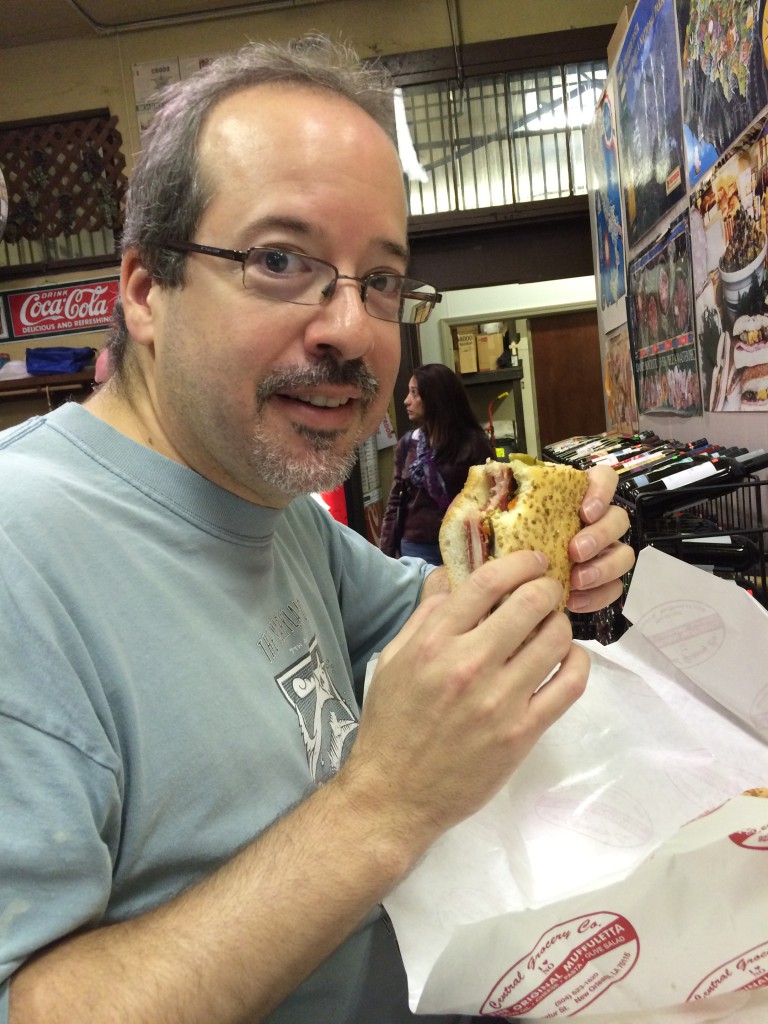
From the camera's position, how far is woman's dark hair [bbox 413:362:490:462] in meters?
3.69

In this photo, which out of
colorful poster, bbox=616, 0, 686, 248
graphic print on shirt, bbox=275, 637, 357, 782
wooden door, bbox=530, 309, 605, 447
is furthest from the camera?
wooden door, bbox=530, 309, 605, 447

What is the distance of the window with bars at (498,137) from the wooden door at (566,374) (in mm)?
2714

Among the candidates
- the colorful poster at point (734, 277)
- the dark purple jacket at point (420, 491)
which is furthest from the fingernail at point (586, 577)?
the dark purple jacket at point (420, 491)

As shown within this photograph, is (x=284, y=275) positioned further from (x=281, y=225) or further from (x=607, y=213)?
(x=607, y=213)

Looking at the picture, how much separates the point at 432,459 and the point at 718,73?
2113 millimetres

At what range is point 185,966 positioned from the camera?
595mm

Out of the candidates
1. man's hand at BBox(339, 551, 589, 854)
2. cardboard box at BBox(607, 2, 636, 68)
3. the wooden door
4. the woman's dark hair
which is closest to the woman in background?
the woman's dark hair

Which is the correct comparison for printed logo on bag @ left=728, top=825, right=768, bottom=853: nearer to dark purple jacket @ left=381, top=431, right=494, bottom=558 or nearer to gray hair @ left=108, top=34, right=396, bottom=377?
gray hair @ left=108, top=34, right=396, bottom=377

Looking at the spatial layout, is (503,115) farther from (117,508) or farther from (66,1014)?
(66,1014)

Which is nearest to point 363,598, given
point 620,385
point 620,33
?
point 620,385

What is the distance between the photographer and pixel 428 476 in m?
3.65

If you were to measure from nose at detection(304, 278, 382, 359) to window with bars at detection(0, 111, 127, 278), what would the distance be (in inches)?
172

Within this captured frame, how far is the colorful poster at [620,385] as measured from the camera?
3.32 meters

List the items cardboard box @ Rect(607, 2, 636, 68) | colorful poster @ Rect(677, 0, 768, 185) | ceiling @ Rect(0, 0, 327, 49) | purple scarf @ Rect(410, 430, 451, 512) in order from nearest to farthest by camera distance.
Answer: colorful poster @ Rect(677, 0, 768, 185) → cardboard box @ Rect(607, 2, 636, 68) → purple scarf @ Rect(410, 430, 451, 512) → ceiling @ Rect(0, 0, 327, 49)
